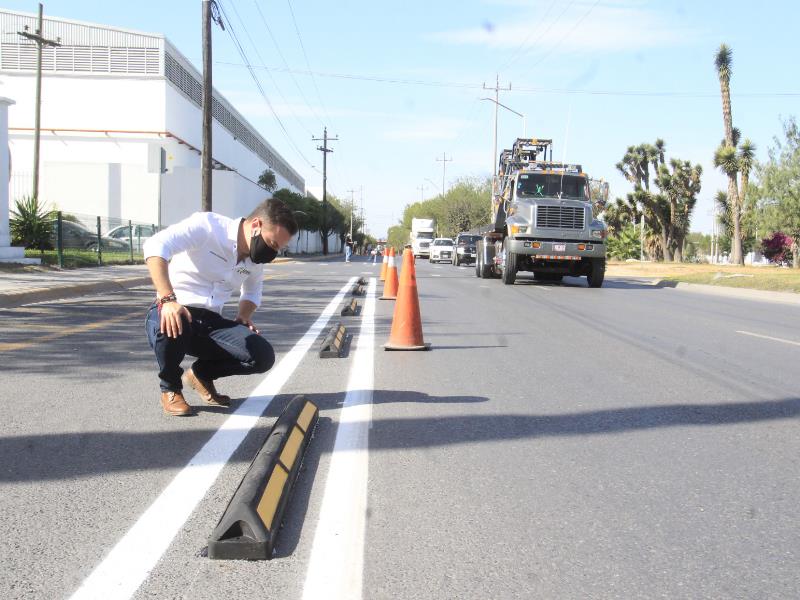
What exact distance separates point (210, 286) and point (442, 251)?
44.4 meters

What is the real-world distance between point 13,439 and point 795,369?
6.94m

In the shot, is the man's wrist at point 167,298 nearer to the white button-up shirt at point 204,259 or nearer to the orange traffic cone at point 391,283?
the white button-up shirt at point 204,259

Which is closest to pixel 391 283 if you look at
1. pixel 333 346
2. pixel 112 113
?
pixel 333 346

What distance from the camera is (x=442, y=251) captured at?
4966 cm

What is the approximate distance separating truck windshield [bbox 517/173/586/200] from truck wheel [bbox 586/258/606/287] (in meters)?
1.73

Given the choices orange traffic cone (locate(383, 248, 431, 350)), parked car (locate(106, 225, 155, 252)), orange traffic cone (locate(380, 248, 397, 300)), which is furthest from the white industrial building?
orange traffic cone (locate(383, 248, 431, 350))

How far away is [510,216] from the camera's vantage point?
72.0 feet

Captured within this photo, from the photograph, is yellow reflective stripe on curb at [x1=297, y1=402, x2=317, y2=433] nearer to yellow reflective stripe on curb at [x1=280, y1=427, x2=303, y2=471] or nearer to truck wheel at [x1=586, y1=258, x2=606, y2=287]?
yellow reflective stripe on curb at [x1=280, y1=427, x2=303, y2=471]

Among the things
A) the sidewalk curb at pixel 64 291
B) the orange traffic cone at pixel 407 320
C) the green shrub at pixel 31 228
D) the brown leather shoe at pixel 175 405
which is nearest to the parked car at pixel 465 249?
the green shrub at pixel 31 228

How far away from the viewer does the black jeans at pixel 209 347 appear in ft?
17.2

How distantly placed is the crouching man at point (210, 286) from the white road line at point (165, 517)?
38 cm

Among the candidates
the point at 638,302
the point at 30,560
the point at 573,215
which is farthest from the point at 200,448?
the point at 573,215

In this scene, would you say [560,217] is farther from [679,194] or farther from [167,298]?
[679,194]

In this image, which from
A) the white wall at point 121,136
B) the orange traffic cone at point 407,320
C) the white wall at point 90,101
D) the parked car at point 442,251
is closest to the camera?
the orange traffic cone at point 407,320
